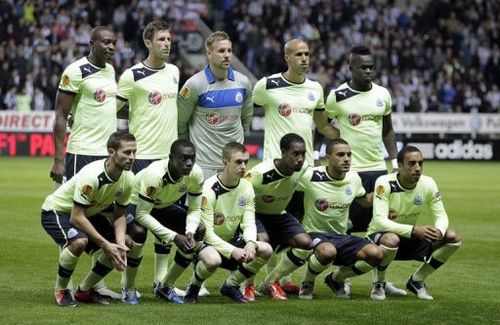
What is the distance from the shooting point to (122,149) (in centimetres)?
1001

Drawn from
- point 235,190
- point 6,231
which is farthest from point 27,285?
point 6,231

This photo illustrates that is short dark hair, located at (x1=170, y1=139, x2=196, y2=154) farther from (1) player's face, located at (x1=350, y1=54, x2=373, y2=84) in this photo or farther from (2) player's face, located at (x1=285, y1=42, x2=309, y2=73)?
(1) player's face, located at (x1=350, y1=54, x2=373, y2=84)

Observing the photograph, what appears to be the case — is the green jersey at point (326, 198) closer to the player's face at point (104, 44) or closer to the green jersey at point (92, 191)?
the green jersey at point (92, 191)

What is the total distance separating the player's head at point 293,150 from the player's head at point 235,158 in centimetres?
44

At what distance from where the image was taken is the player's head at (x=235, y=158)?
1069cm

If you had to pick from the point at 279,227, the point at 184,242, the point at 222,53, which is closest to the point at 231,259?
the point at 184,242

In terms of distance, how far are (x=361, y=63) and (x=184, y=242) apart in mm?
3020

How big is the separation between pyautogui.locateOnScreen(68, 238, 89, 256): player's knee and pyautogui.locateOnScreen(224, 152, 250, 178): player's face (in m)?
1.55

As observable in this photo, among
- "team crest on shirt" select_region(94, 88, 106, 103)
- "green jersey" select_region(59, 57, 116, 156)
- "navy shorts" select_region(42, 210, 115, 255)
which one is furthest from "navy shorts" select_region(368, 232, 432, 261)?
"team crest on shirt" select_region(94, 88, 106, 103)

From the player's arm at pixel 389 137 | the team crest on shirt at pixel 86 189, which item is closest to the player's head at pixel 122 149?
the team crest on shirt at pixel 86 189

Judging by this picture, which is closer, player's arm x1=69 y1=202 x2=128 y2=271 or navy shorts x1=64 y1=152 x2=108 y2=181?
player's arm x1=69 y1=202 x2=128 y2=271

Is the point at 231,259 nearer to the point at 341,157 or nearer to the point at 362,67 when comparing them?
the point at 341,157

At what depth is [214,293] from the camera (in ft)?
37.9

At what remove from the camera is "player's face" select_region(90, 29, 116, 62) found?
11.2 metres
